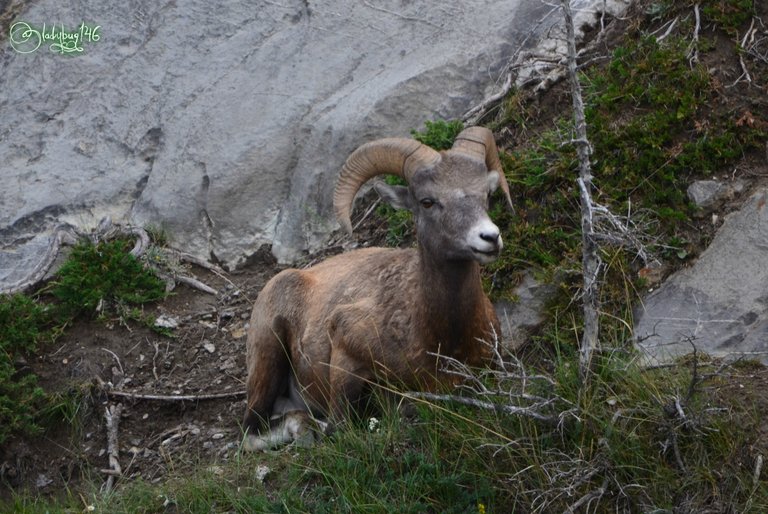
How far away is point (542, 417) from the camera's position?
614 cm

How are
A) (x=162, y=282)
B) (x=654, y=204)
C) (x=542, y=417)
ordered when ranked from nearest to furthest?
(x=542, y=417)
(x=654, y=204)
(x=162, y=282)

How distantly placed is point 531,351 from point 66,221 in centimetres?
512

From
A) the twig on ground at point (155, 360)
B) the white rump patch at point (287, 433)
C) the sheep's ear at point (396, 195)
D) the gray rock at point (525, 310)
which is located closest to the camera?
the sheep's ear at point (396, 195)

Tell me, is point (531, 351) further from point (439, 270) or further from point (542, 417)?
point (542, 417)

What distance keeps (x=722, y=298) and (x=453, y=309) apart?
1.96m

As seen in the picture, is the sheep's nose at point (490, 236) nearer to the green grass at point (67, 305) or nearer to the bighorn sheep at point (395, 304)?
the bighorn sheep at point (395, 304)

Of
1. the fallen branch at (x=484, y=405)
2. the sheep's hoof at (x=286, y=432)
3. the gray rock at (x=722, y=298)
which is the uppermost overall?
the fallen branch at (x=484, y=405)

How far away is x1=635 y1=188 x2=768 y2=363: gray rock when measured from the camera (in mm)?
7449

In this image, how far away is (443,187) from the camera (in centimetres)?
730

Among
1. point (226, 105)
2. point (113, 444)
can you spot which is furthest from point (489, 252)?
point (226, 105)

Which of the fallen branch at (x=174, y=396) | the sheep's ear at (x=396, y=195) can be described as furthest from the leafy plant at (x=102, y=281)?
the sheep's ear at (x=396, y=195)

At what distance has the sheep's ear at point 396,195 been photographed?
7844 millimetres

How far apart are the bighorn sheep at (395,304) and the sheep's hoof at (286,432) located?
0.01 metres

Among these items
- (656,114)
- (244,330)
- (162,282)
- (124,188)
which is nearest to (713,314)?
(656,114)
